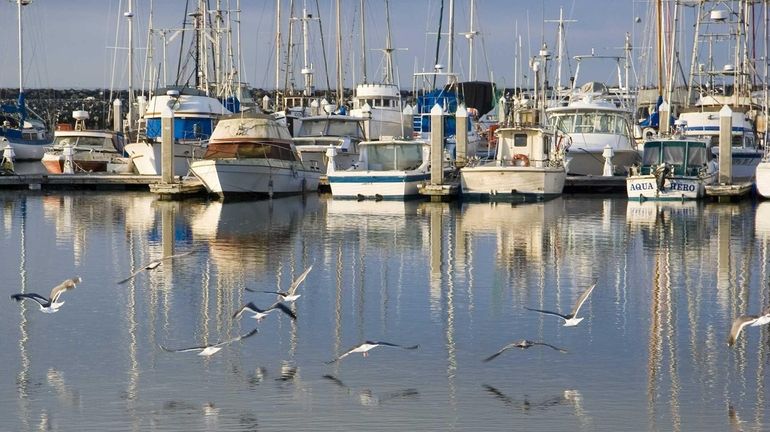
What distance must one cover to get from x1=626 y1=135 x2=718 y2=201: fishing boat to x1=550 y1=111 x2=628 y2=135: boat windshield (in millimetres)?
3537

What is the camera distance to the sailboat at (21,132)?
224 feet

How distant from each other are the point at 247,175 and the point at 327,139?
7801mm

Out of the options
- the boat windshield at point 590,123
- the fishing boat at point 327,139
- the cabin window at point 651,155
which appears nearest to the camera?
the cabin window at point 651,155

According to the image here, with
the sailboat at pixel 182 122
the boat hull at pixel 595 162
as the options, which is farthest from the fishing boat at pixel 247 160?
the boat hull at pixel 595 162

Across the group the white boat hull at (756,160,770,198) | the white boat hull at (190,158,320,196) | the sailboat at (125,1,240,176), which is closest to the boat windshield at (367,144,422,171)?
the white boat hull at (190,158,320,196)

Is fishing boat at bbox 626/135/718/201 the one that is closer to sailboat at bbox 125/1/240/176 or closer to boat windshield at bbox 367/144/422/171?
boat windshield at bbox 367/144/422/171

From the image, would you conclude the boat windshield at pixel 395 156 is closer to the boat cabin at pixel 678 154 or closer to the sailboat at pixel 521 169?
the sailboat at pixel 521 169

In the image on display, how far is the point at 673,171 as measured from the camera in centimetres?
4516

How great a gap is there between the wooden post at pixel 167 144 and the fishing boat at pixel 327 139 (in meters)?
5.61

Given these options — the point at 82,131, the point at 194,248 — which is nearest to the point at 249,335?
the point at 194,248

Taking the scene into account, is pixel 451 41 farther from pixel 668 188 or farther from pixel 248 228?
pixel 248 228

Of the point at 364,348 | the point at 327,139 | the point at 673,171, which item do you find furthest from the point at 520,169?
the point at 364,348

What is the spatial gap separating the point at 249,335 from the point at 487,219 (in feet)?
64.6

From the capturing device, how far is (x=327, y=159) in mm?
51969
